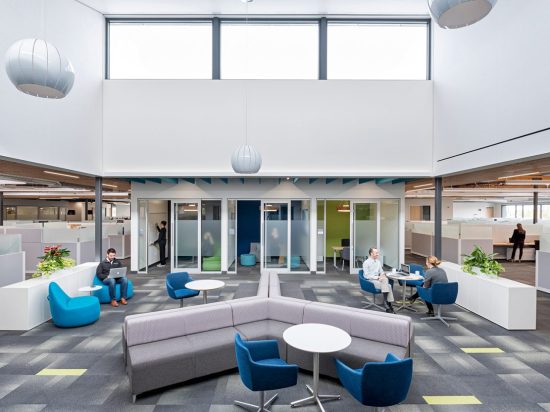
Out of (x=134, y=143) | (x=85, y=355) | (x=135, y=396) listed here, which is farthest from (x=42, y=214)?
(x=135, y=396)

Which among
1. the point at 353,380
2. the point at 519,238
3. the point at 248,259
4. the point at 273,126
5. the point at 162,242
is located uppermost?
the point at 273,126

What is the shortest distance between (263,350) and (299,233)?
21.7ft

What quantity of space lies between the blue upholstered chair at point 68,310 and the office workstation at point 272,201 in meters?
0.05

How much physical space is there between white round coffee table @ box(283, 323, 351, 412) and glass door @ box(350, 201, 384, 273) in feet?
22.1

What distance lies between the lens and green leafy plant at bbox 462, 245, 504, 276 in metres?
5.98

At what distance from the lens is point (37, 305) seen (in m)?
5.42

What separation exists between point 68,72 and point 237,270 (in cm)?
815

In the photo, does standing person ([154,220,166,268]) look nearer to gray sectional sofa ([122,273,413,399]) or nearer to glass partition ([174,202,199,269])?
glass partition ([174,202,199,269])

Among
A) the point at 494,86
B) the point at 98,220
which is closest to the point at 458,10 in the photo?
the point at 494,86

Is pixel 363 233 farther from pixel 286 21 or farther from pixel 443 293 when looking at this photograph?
pixel 286 21

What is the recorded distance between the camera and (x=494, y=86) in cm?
625

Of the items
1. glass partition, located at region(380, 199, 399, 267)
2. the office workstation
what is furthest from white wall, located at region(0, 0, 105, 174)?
glass partition, located at region(380, 199, 399, 267)

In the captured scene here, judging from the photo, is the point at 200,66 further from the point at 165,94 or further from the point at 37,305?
the point at 37,305

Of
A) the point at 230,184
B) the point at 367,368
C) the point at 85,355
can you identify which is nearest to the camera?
the point at 367,368
